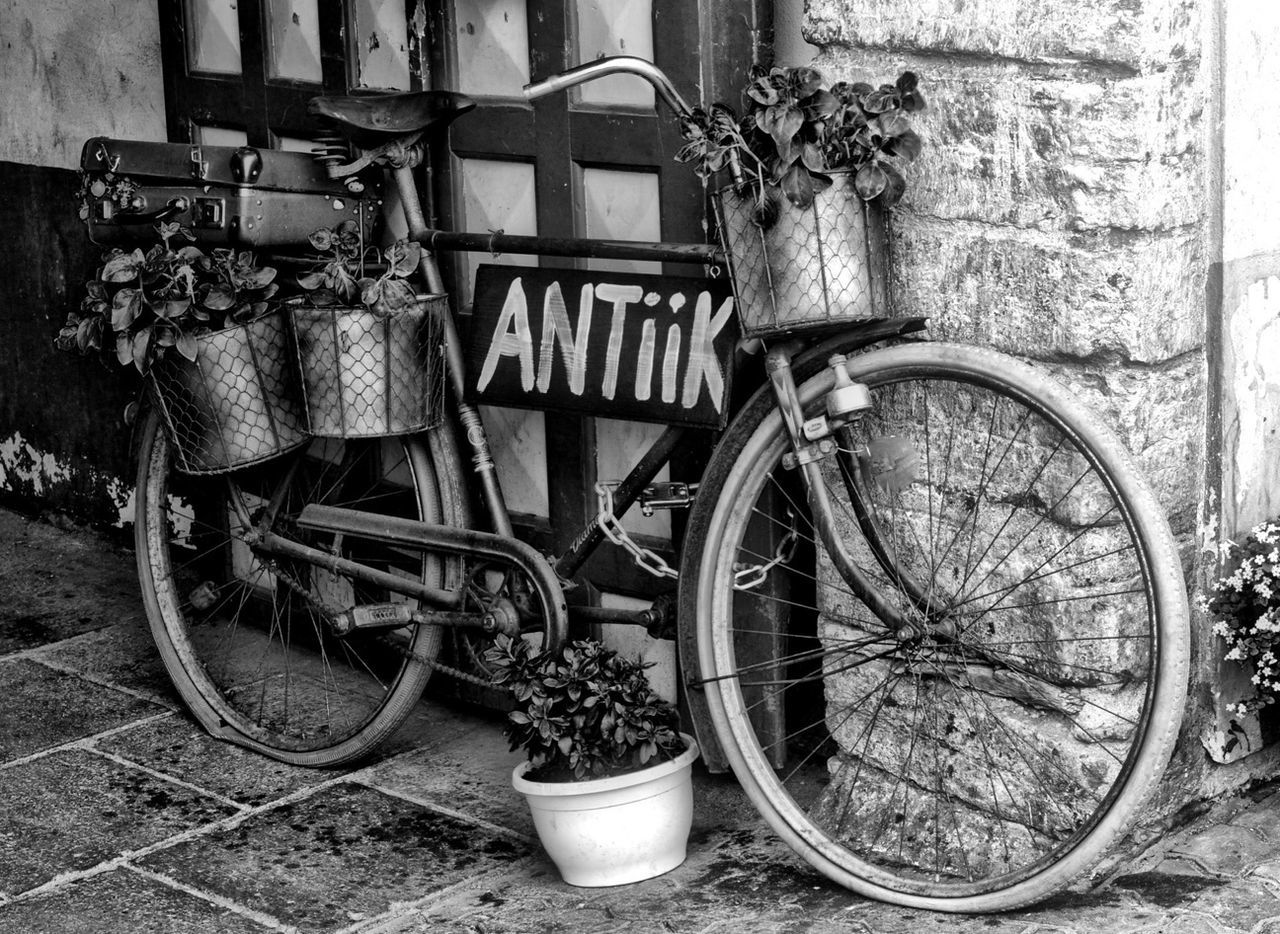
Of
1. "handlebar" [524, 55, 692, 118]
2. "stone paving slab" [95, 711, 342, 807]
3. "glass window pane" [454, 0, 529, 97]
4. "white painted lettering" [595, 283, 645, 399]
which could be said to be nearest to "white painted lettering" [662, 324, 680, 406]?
"white painted lettering" [595, 283, 645, 399]

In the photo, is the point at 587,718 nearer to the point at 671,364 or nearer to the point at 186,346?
the point at 671,364

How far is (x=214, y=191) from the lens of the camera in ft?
13.1

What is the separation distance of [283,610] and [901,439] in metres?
2.26

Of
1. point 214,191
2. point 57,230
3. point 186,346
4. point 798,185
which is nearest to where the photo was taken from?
point 798,185

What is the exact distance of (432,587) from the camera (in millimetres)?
3947

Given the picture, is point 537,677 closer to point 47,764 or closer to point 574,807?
point 574,807

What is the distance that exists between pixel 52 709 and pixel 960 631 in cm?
259

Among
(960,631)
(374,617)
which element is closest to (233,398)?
(374,617)

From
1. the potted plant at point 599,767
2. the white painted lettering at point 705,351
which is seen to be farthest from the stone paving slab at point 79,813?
the white painted lettering at point 705,351

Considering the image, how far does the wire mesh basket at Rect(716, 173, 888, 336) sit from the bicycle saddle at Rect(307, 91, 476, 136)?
3.13ft

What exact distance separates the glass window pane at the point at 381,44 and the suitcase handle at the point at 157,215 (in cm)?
60

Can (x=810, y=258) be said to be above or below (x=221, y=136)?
below

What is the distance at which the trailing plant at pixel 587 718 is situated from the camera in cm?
335

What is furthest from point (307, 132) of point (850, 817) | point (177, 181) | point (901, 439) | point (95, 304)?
point (850, 817)
